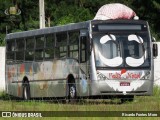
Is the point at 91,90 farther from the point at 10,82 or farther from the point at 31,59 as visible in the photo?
the point at 10,82

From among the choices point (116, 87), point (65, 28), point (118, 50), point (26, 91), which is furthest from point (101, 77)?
point (26, 91)

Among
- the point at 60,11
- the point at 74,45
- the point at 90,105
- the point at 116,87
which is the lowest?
the point at 90,105

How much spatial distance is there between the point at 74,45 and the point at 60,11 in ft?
126

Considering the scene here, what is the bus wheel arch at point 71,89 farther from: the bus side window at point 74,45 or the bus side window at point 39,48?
the bus side window at point 39,48

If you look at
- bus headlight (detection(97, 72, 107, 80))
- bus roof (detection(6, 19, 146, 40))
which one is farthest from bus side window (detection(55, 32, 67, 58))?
bus headlight (detection(97, 72, 107, 80))

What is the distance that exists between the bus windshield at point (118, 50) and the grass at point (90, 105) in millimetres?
1411

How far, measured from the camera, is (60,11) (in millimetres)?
66812

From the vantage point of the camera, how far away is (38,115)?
54.2ft

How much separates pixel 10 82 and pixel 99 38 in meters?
8.63

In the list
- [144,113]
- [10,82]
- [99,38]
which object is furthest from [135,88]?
[144,113]

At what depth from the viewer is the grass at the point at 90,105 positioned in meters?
20.5

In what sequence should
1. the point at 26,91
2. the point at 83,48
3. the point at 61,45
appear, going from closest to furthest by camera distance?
the point at 83,48, the point at 61,45, the point at 26,91

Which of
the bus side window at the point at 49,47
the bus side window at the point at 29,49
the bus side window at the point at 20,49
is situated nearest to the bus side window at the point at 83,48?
the bus side window at the point at 49,47

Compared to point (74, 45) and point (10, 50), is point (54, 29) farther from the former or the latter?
point (10, 50)
